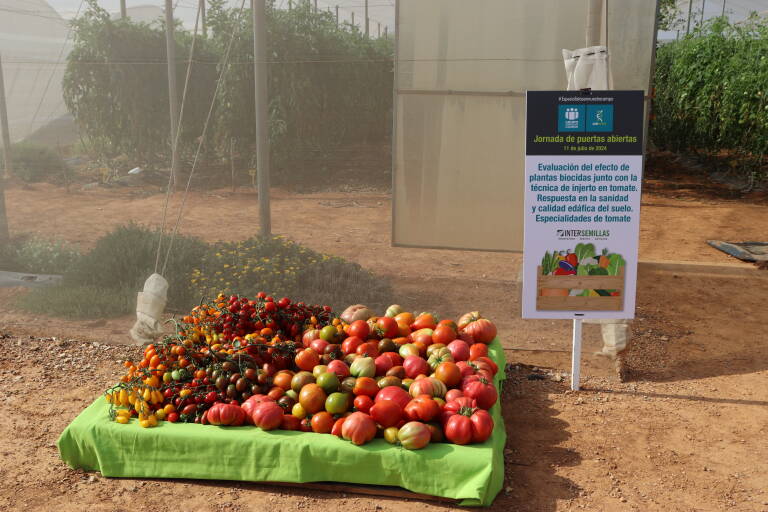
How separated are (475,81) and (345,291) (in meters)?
2.00

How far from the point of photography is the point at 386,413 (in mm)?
3732

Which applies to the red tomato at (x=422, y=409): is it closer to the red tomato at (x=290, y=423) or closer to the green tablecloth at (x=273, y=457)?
the green tablecloth at (x=273, y=457)

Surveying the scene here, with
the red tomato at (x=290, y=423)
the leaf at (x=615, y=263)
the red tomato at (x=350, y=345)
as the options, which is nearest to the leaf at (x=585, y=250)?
the leaf at (x=615, y=263)

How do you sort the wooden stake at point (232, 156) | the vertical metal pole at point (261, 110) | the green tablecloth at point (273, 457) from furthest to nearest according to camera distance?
the wooden stake at point (232, 156), the vertical metal pole at point (261, 110), the green tablecloth at point (273, 457)

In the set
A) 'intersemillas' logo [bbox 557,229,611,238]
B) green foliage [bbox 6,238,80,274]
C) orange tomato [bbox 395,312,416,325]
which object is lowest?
orange tomato [bbox 395,312,416,325]

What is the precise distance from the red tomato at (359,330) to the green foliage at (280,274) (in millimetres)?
1484

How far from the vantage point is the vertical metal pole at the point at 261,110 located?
5.72m

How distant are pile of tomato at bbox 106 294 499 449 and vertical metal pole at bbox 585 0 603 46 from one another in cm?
238

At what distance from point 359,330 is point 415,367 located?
1.62 feet

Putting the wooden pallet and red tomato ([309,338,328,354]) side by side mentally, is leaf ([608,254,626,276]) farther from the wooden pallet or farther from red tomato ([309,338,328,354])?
red tomato ([309,338,328,354])

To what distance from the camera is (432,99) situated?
578 centimetres

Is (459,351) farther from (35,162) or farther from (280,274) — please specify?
(35,162)

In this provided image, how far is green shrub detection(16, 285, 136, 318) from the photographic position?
629cm

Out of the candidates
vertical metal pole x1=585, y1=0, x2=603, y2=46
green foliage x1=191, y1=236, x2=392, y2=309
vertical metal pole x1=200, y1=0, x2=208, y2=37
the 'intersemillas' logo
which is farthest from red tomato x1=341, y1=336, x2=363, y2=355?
vertical metal pole x1=200, y1=0, x2=208, y2=37
